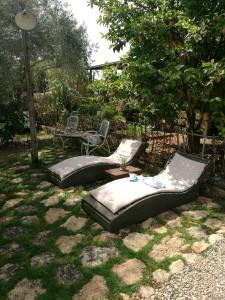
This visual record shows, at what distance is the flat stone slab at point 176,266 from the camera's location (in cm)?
325

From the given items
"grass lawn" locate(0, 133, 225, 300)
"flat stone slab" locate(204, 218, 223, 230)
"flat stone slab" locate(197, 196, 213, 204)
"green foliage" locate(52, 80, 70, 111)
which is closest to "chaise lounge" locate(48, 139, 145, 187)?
"grass lawn" locate(0, 133, 225, 300)

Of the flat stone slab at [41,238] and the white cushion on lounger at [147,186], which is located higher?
the white cushion on lounger at [147,186]

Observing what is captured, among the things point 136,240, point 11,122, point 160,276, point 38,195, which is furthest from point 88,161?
point 11,122

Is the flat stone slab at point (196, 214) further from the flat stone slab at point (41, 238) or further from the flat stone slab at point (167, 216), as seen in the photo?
the flat stone slab at point (41, 238)

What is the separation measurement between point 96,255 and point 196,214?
1.86 meters

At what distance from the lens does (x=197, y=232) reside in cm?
407

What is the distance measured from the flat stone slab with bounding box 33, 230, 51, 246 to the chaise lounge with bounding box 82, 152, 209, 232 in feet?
2.54

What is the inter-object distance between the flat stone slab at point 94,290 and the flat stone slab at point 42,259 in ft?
2.21

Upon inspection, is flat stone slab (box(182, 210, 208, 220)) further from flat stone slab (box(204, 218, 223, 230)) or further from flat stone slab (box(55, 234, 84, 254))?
flat stone slab (box(55, 234, 84, 254))

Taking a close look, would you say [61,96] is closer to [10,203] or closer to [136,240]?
[10,203]

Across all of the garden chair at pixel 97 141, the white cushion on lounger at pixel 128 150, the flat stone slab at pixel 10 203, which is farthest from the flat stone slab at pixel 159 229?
the garden chair at pixel 97 141

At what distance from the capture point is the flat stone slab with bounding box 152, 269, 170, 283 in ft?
10.3

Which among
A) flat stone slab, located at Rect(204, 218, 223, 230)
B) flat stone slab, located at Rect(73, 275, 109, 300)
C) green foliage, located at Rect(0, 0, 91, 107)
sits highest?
green foliage, located at Rect(0, 0, 91, 107)

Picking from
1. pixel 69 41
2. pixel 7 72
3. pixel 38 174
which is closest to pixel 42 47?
pixel 69 41
